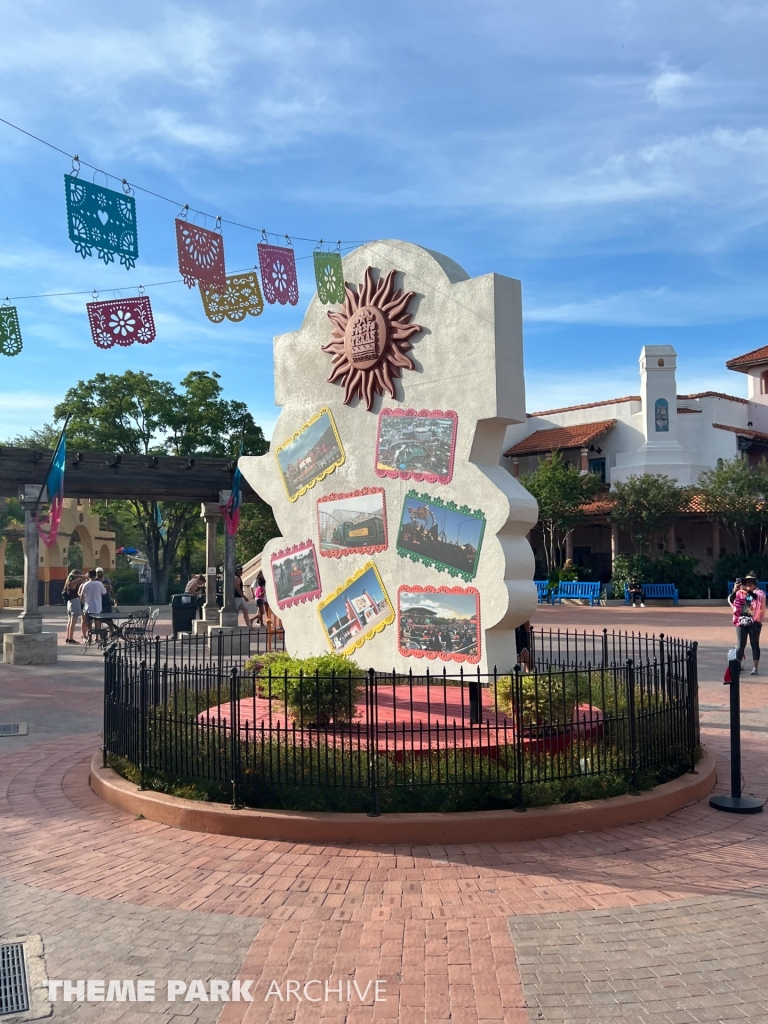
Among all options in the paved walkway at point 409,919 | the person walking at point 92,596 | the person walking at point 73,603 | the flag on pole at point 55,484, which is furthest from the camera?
the person walking at point 73,603

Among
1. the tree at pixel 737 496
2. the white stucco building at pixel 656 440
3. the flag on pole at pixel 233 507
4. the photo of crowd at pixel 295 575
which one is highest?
A: the white stucco building at pixel 656 440

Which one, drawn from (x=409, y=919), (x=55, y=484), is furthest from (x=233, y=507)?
(x=409, y=919)

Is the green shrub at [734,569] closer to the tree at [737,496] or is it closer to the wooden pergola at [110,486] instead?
the tree at [737,496]

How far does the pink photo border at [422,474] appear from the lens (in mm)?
9375

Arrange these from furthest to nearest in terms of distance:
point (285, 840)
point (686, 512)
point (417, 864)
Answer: point (686, 512), point (285, 840), point (417, 864)

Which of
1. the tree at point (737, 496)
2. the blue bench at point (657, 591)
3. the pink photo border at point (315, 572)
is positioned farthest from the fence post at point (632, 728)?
the tree at point (737, 496)

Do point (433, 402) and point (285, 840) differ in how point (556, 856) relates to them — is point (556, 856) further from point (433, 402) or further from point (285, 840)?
point (433, 402)

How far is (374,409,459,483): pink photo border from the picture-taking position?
30.8 ft

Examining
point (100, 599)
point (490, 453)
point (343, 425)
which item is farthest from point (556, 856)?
point (100, 599)

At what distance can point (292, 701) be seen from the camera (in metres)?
7.52

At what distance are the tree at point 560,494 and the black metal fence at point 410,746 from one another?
2922 cm

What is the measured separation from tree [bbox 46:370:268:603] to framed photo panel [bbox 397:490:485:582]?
88.7ft

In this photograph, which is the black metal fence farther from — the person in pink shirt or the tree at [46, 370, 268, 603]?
the tree at [46, 370, 268, 603]

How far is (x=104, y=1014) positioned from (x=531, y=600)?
597 cm
